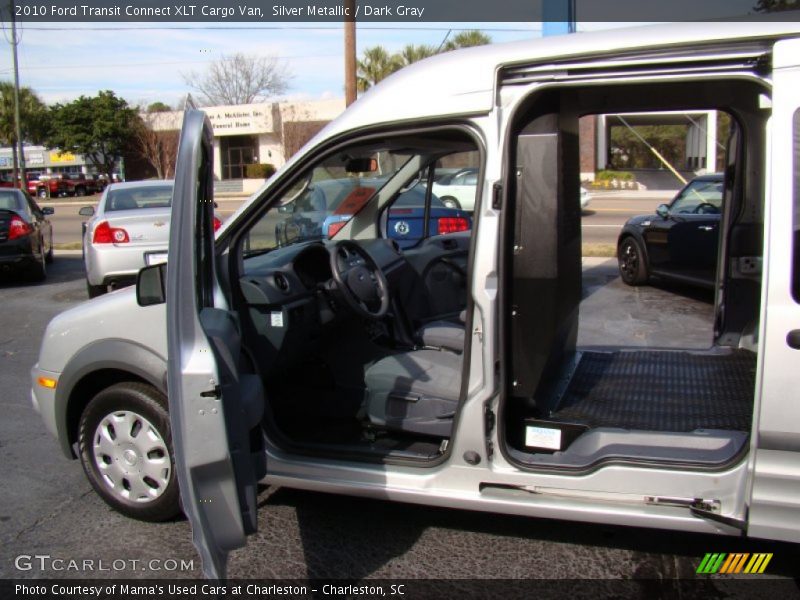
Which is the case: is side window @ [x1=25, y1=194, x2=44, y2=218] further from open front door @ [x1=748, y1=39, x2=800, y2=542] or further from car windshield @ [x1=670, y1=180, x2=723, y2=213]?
open front door @ [x1=748, y1=39, x2=800, y2=542]

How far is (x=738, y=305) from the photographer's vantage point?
467 cm

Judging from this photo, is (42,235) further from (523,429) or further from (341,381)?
(523,429)

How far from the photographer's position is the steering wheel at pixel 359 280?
13.3 feet

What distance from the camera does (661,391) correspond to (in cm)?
398

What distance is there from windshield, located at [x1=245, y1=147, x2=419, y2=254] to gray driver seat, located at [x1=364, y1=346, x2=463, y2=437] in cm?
99

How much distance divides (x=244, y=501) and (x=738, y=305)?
11.2ft

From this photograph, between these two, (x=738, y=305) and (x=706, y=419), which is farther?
(x=738, y=305)

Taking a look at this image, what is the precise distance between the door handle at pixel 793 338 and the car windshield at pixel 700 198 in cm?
647

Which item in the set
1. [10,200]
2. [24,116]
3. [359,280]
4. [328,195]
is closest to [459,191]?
[10,200]

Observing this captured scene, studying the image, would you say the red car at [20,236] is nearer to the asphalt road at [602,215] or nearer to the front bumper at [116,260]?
the front bumper at [116,260]

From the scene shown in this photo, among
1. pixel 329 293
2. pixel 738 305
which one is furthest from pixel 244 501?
pixel 738 305

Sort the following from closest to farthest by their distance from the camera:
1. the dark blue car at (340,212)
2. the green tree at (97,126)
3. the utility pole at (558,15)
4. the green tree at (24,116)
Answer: the dark blue car at (340,212) < the utility pole at (558,15) < the green tree at (97,126) < the green tree at (24,116)

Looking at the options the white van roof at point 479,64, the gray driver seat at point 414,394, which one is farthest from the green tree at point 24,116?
the white van roof at point 479,64

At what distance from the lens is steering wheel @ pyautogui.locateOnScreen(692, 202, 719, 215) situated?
28.5 feet
